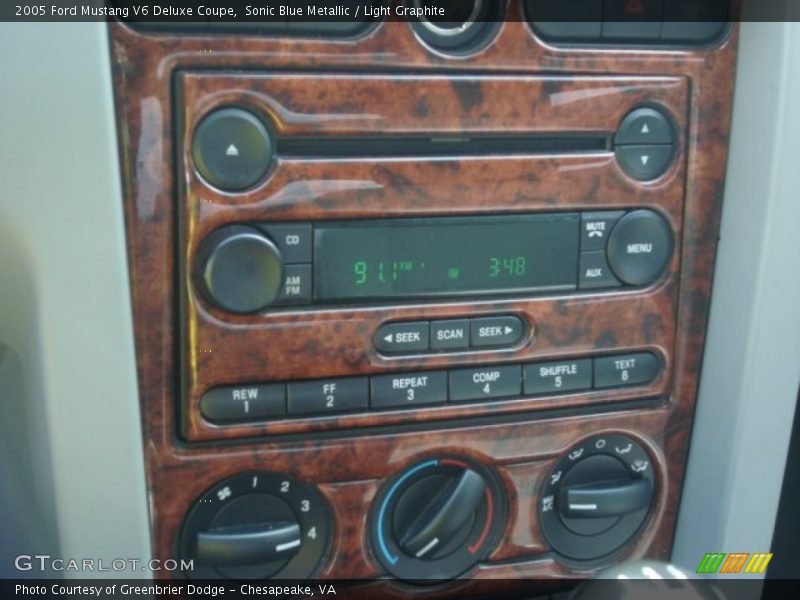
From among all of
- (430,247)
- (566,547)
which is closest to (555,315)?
(430,247)

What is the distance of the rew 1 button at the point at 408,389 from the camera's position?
742mm

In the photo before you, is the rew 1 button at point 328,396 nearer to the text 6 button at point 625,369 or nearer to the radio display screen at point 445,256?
the radio display screen at point 445,256

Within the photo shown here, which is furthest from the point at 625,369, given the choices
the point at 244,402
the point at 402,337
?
the point at 244,402

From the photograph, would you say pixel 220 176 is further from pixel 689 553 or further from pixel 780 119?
pixel 689 553

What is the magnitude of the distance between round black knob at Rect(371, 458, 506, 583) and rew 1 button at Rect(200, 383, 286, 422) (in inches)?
5.3

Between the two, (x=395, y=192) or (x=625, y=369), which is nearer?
(x=395, y=192)

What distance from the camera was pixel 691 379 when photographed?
2.79ft

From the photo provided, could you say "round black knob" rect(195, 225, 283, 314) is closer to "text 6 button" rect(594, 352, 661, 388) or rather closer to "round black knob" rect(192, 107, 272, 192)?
"round black knob" rect(192, 107, 272, 192)

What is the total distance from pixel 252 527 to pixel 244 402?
112 millimetres

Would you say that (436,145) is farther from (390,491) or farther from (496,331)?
(390,491)

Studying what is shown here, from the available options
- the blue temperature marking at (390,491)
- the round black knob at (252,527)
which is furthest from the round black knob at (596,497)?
the round black knob at (252,527)

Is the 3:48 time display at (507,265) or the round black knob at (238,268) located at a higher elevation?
the round black knob at (238,268)

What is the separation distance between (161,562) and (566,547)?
1.21 feet

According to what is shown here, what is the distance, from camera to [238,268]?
0.67 meters
